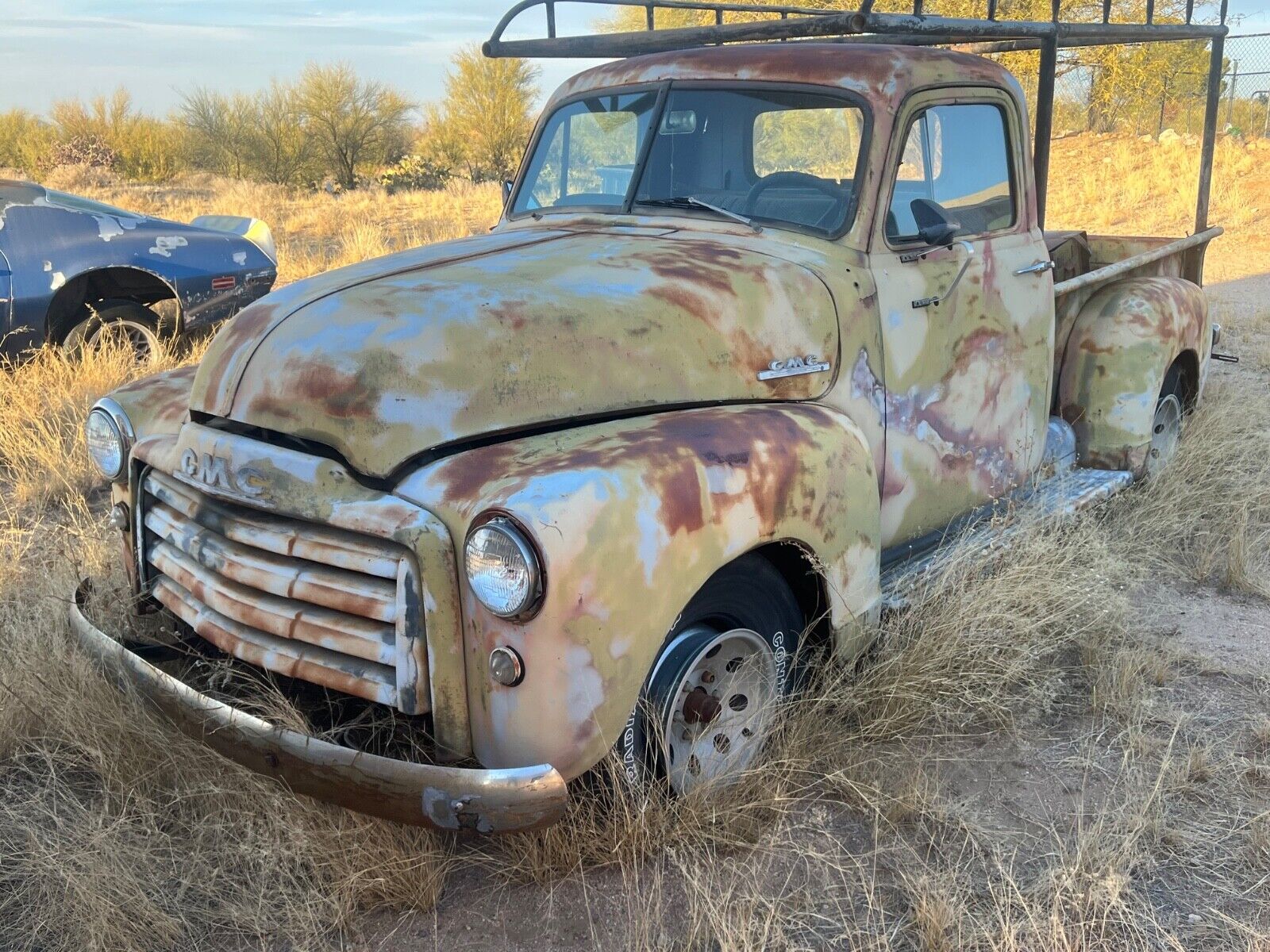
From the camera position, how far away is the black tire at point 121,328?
709cm

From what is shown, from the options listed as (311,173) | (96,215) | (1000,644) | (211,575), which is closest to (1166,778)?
(1000,644)

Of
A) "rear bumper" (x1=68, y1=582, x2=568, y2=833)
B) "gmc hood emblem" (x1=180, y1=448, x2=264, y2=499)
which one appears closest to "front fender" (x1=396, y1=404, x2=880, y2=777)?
"rear bumper" (x1=68, y1=582, x2=568, y2=833)

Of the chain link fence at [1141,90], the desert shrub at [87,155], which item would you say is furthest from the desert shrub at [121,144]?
the chain link fence at [1141,90]

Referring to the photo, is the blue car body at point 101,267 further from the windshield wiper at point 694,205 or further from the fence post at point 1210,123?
the fence post at point 1210,123

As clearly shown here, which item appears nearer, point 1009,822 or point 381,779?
point 381,779

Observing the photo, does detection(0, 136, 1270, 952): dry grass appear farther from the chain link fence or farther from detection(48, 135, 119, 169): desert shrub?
detection(48, 135, 119, 169): desert shrub

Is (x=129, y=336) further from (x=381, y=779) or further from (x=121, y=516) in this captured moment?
(x=381, y=779)

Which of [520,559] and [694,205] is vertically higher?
[694,205]

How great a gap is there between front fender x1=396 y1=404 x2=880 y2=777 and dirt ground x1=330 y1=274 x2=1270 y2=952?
1.42ft

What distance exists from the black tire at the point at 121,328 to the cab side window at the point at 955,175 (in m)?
5.34

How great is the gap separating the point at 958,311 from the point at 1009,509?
809 mm

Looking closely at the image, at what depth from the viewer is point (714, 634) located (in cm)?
266

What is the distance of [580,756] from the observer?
2.30 metres

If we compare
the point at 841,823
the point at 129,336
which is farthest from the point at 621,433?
the point at 129,336
